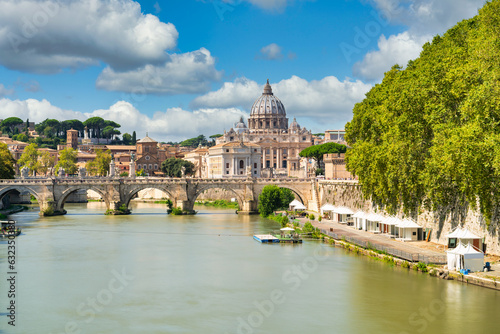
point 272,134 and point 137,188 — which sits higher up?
point 272,134

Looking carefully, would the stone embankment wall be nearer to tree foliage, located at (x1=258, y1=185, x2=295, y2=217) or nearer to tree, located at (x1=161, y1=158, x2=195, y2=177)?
tree foliage, located at (x1=258, y1=185, x2=295, y2=217)

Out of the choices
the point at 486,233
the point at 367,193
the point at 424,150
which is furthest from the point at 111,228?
the point at 486,233

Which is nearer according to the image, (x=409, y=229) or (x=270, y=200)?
(x=409, y=229)

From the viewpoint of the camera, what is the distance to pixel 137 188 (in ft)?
212

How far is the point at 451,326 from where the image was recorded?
72.3 ft

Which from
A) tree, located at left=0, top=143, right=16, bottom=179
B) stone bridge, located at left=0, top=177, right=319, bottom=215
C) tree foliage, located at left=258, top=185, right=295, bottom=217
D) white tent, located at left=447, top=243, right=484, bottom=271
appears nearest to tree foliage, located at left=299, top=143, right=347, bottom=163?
stone bridge, located at left=0, top=177, right=319, bottom=215

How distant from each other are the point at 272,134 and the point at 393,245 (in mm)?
132723

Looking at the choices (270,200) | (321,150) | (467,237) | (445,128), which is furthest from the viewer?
(321,150)

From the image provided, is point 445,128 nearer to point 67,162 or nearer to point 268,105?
point 67,162

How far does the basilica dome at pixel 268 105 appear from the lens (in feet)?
570

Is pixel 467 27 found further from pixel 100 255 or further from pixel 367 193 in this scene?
pixel 100 255

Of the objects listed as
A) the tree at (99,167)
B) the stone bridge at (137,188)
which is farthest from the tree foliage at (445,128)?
the tree at (99,167)

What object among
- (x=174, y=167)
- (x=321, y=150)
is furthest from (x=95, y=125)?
(x=321, y=150)

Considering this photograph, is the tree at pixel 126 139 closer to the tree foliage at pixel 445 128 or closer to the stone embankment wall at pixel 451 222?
the stone embankment wall at pixel 451 222
